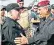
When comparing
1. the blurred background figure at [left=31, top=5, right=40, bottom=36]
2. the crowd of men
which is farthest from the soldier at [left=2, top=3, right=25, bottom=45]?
the blurred background figure at [left=31, top=5, right=40, bottom=36]

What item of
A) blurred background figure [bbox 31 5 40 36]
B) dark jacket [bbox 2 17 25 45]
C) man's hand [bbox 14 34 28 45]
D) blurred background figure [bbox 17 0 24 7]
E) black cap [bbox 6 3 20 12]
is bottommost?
man's hand [bbox 14 34 28 45]

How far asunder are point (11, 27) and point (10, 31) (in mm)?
45

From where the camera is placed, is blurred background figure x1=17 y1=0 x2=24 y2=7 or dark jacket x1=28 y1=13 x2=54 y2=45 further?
blurred background figure x1=17 y1=0 x2=24 y2=7

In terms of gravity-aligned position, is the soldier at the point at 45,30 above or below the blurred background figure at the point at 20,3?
below

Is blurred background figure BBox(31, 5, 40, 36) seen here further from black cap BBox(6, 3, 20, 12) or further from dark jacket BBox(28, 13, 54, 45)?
black cap BBox(6, 3, 20, 12)

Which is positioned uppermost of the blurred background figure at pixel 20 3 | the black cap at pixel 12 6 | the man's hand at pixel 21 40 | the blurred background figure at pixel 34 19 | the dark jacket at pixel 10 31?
the blurred background figure at pixel 20 3

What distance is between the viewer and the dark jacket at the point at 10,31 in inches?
106

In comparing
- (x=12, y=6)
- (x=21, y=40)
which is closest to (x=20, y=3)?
(x=12, y=6)

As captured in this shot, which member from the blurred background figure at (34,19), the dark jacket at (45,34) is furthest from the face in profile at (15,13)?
the dark jacket at (45,34)

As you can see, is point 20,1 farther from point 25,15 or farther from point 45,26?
A: point 45,26

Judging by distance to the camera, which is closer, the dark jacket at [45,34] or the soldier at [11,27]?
the dark jacket at [45,34]

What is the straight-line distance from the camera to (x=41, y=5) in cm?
263

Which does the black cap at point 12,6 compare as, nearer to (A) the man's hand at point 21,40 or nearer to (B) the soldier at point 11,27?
(B) the soldier at point 11,27

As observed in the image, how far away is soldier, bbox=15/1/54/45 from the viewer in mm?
2578
